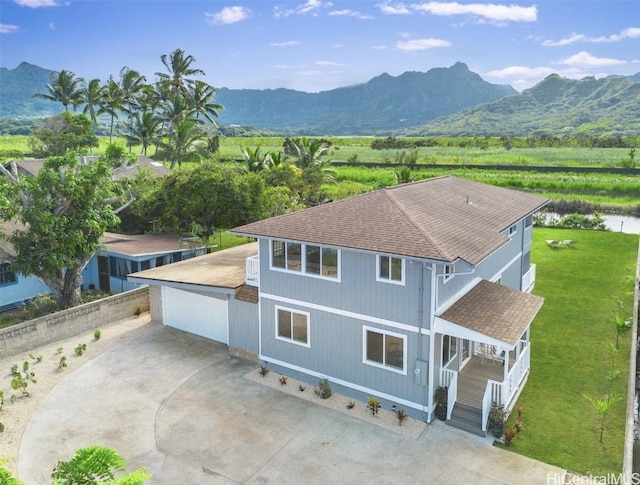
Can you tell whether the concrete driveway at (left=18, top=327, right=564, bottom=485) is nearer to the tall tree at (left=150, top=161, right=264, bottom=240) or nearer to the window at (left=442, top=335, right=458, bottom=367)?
the window at (left=442, top=335, right=458, bottom=367)

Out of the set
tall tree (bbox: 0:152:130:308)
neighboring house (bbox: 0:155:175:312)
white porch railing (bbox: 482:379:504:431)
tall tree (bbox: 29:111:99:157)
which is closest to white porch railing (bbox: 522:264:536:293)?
white porch railing (bbox: 482:379:504:431)

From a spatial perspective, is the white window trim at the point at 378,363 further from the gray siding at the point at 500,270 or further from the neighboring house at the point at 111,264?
the neighboring house at the point at 111,264

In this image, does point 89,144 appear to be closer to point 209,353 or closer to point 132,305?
point 132,305

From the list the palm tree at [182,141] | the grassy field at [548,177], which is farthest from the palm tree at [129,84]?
the palm tree at [182,141]

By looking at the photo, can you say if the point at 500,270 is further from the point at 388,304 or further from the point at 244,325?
the point at 244,325

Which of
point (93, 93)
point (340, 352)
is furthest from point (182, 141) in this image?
point (340, 352)

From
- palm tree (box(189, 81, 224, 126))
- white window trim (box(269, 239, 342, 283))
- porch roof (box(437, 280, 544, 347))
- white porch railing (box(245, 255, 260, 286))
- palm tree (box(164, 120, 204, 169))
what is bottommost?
porch roof (box(437, 280, 544, 347))
